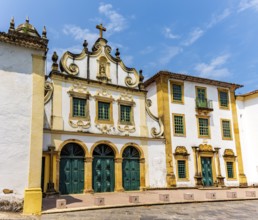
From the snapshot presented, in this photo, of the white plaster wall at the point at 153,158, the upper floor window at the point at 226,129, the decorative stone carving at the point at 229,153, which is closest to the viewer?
the white plaster wall at the point at 153,158

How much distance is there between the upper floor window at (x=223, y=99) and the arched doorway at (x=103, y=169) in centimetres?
1155

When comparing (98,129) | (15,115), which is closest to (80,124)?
(98,129)

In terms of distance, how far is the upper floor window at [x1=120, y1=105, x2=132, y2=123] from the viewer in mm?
20203

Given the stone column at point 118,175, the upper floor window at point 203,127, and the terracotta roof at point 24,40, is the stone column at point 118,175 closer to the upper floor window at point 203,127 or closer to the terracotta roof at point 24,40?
the upper floor window at point 203,127

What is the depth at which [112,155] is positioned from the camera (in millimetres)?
19266

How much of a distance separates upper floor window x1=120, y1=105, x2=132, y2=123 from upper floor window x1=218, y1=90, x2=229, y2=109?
9176 mm

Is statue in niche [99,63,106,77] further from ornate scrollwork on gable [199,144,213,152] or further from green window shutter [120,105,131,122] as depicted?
ornate scrollwork on gable [199,144,213,152]

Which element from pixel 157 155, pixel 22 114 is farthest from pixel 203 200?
pixel 22 114

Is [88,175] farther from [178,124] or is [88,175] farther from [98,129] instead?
[178,124]

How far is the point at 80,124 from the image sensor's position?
18328mm

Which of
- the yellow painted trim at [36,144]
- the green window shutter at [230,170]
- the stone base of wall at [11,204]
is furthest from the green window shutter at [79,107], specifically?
the green window shutter at [230,170]

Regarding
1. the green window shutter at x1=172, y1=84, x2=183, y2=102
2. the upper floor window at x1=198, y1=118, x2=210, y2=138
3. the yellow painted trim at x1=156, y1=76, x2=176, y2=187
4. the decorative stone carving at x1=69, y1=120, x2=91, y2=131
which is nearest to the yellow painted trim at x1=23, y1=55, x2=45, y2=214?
the decorative stone carving at x1=69, y1=120, x2=91, y2=131

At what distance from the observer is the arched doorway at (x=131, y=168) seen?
1945 centimetres

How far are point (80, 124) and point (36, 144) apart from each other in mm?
7474
